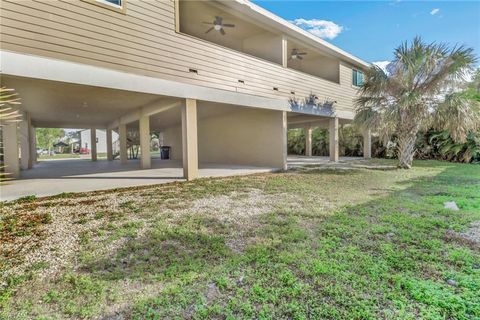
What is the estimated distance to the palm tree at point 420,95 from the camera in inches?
340

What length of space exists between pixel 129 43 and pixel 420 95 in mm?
10054

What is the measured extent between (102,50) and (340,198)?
630 centimetres

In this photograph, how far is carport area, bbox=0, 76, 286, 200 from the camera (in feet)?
21.9

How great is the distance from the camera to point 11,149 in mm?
8625

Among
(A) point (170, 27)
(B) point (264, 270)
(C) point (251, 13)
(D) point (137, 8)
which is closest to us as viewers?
(B) point (264, 270)

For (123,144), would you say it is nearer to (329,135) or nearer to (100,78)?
(100,78)

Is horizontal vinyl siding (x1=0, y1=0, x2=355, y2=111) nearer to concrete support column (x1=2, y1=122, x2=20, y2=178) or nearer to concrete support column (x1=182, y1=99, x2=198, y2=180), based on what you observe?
concrete support column (x1=182, y1=99, x2=198, y2=180)

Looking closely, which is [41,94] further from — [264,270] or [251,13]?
[264,270]

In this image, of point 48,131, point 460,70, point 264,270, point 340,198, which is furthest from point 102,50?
point 48,131

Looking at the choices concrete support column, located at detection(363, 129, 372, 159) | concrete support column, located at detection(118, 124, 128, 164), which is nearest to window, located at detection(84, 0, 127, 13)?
concrete support column, located at detection(118, 124, 128, 164)

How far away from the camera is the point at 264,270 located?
2.43m

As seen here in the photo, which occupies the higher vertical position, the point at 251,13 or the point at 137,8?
the point at 251,13

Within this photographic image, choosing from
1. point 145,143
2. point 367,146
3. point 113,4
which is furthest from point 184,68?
point 367,146

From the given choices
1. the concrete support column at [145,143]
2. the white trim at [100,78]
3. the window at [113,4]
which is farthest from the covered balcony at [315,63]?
the window at [113,4]
